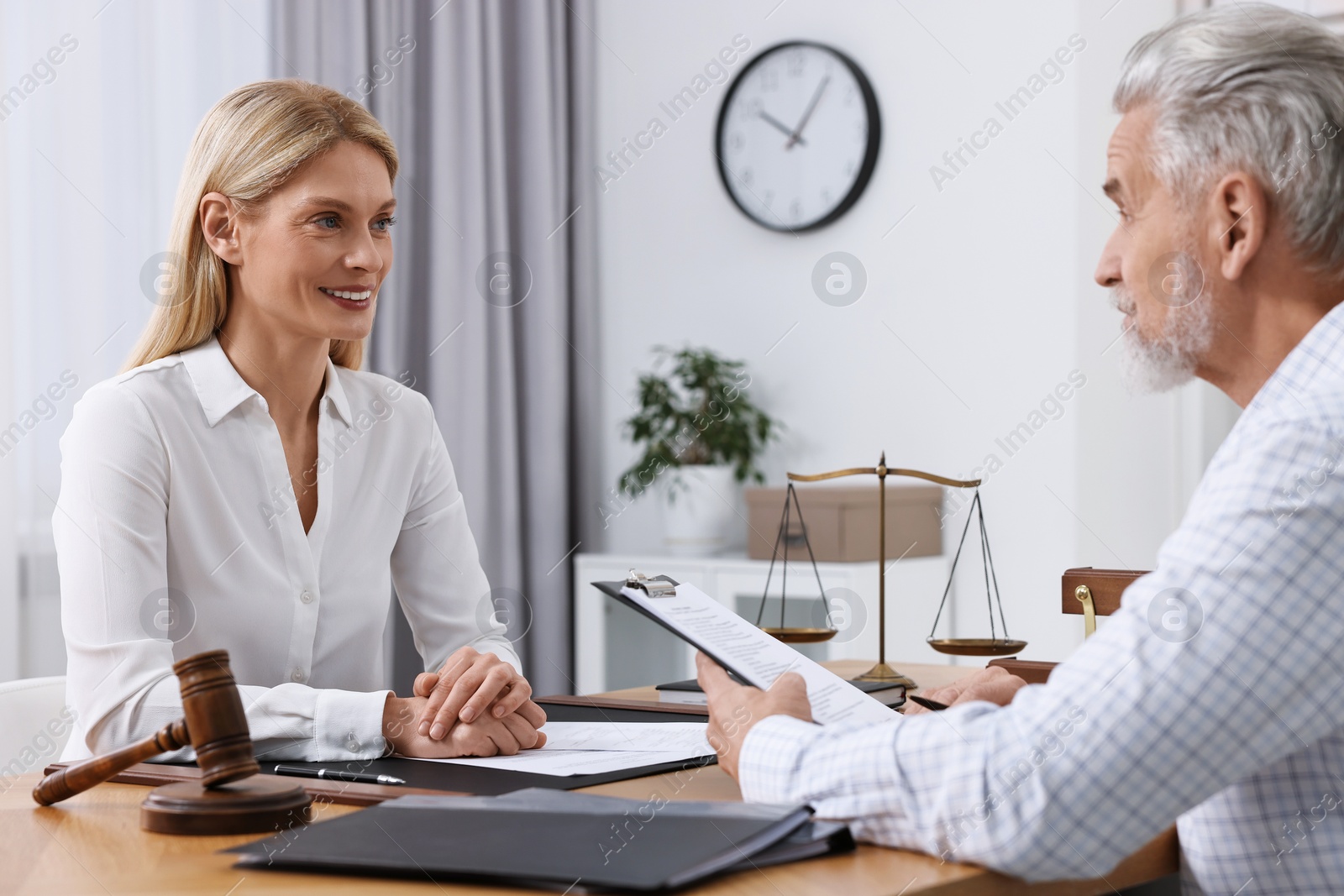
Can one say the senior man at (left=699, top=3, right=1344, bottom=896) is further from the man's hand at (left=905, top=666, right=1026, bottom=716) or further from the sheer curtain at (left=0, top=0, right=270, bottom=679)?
the sheer curtain at (left=0, top=0, right=270, bottom=679)

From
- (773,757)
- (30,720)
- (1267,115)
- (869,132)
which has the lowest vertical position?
(30,720)

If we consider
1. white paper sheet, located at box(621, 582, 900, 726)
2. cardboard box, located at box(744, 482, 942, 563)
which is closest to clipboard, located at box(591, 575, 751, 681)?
white paper sheet, located at box(621, 582, 900, 726)

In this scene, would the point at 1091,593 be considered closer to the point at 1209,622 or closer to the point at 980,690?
the point at 980,690

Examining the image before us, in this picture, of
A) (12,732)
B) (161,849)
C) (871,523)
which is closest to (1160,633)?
(161,849)

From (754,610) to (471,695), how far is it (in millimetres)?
2069

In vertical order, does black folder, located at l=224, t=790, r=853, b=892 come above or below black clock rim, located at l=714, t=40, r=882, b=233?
below

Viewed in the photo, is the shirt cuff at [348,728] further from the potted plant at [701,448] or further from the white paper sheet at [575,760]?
the potted plant at [701,448]

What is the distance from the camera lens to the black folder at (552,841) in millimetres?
862

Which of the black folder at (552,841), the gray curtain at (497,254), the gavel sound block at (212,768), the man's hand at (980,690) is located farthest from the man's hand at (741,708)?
the gray curtain at (497,254)

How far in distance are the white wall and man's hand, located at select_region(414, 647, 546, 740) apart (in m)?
2.02

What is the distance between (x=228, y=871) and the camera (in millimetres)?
927

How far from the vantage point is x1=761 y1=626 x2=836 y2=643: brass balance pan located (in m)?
1.93

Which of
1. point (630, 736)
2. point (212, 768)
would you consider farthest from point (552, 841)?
point (630, 736)

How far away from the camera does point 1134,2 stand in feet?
10.4
